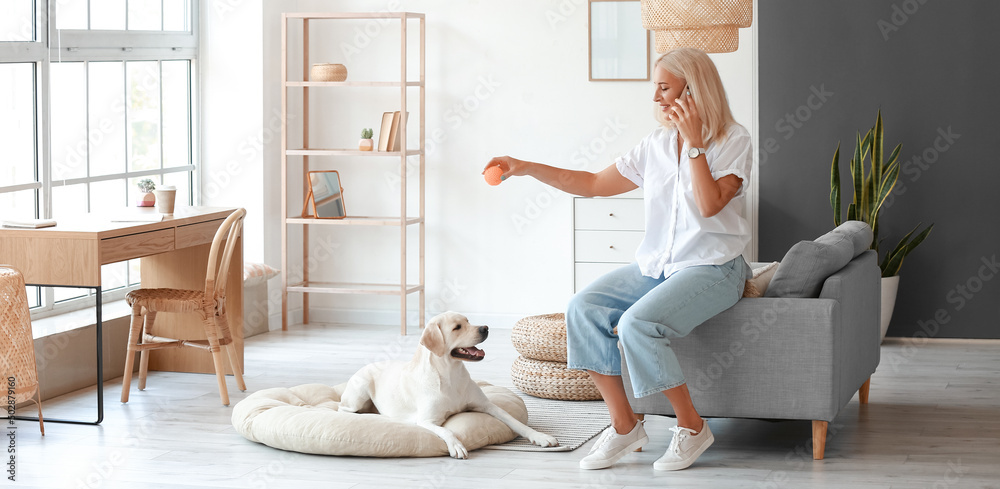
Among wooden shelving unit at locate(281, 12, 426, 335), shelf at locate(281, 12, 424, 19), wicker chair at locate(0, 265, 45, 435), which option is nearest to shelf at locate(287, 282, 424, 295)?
wooden shelving unit at locate(281, 12, 426, 335)

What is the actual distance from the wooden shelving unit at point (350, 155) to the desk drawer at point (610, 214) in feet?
3.10

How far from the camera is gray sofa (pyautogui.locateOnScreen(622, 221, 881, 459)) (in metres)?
3.47

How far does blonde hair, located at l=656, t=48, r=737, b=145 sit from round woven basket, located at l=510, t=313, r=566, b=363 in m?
1.20

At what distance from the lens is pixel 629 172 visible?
3689 millimetres

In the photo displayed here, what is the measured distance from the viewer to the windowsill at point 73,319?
4570 mm

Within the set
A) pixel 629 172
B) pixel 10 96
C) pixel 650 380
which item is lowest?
pixel 650 380

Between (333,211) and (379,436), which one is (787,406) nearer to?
(379,436)

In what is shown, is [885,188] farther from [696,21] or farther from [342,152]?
[342,152]

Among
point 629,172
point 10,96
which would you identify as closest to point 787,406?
point 629,172

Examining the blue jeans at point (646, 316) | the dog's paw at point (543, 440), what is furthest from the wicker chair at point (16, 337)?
the blue jeans at point (646, 316)

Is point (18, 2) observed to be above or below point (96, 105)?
above

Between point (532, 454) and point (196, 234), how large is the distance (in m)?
1.74

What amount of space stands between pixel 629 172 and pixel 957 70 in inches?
104

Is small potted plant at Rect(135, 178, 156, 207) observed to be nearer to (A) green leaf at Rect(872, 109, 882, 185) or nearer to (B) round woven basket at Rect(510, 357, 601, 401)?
(B) round woven basket at Rect(510, 357, 601, 401)
